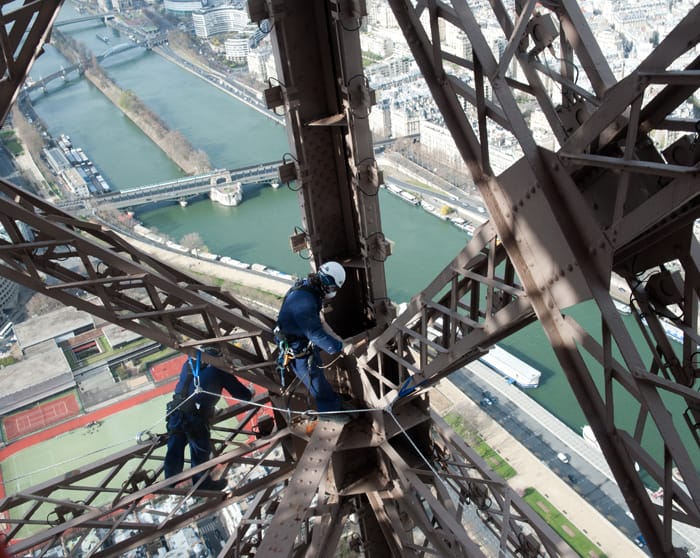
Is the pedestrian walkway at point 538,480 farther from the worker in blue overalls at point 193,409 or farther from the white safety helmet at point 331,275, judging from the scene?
the white safety helmet at point 331,275

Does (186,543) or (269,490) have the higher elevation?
(186,543)

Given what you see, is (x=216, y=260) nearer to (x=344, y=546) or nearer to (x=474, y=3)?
(x=344, y=546)

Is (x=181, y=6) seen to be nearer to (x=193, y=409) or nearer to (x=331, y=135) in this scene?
(x=193, y=409)

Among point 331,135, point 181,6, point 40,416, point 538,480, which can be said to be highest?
point 181,6

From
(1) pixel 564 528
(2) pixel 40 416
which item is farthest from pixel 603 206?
(2) pixel 40 416

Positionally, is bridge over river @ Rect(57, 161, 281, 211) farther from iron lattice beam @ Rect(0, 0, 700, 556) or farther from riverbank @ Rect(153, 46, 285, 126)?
iron lattice beam @ Rect(0, 0, 700, 556)

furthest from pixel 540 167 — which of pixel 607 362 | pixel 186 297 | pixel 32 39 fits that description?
pixel 32 39
